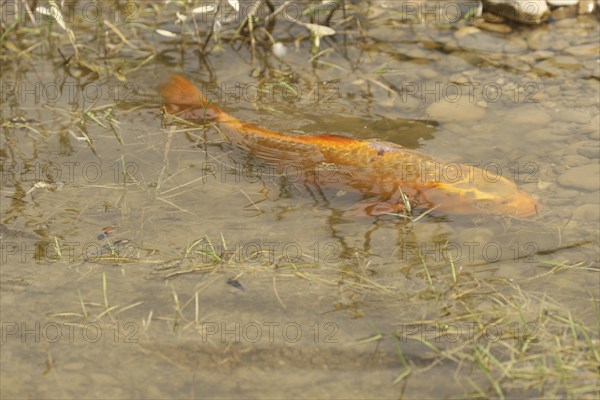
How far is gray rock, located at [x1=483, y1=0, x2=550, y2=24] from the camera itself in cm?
622

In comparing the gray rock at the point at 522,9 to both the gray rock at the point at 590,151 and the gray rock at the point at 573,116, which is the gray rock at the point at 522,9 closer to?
the gray rock at the point at 573,116

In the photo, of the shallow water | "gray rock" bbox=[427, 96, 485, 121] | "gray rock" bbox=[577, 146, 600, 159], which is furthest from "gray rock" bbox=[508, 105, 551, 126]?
"gray rock" bbox=[577, 146, 600, 159]

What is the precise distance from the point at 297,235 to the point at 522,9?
294cm

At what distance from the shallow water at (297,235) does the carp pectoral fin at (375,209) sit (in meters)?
Result: 0.04

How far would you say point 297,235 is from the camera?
173 inches

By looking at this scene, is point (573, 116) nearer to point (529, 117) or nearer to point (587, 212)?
point (529, 117)

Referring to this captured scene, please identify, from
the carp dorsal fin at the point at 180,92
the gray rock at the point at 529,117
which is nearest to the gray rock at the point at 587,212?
the gray rock at the point at 529,117

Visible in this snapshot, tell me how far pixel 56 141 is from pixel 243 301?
6.67 feet

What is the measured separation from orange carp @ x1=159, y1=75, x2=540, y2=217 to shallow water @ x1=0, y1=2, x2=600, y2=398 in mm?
80

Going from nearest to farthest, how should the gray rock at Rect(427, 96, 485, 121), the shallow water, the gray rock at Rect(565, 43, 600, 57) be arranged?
the shallow water
the gray rock at Rect(427, 96, 485, 121)
the gray rock at Rect(565, 43, 600, 57)

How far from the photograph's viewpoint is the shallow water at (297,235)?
11.6ft

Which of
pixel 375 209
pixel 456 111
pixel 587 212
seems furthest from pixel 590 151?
pixel 375 209

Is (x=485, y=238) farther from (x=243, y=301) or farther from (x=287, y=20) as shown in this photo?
(x=287, y=20)

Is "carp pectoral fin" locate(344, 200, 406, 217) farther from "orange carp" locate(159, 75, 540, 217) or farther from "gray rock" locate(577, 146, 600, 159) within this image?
"gray rock" locate(577, 146, 600, 159)
